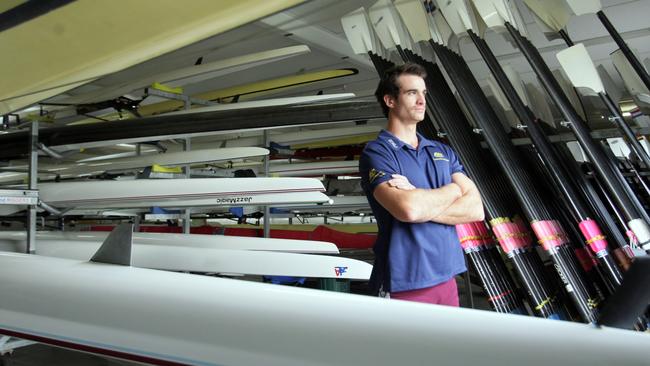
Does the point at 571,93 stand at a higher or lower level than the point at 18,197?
higher

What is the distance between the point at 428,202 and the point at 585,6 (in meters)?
1.71

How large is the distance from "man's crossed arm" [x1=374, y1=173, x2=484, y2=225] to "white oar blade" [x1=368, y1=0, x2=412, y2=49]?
1695 mm

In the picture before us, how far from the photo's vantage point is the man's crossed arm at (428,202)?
1.41 metres

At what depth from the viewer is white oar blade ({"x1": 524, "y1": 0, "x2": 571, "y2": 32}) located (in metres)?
2.66

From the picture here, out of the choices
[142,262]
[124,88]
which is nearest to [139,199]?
[142,262]

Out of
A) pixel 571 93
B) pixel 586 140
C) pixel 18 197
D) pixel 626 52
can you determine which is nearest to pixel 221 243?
pixel 18 197

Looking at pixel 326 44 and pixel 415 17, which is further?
pixel 326 44

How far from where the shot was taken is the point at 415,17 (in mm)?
2930

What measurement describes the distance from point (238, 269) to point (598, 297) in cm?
204

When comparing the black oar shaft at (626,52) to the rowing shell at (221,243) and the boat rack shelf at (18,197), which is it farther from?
the boat rack shelf at (18,197)

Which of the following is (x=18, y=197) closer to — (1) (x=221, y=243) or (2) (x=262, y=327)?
(1) (x=221, y=243)

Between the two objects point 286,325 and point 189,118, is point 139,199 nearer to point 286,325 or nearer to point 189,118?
point 189,118

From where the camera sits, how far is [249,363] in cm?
106

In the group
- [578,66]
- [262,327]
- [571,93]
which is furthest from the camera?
[571,93]
